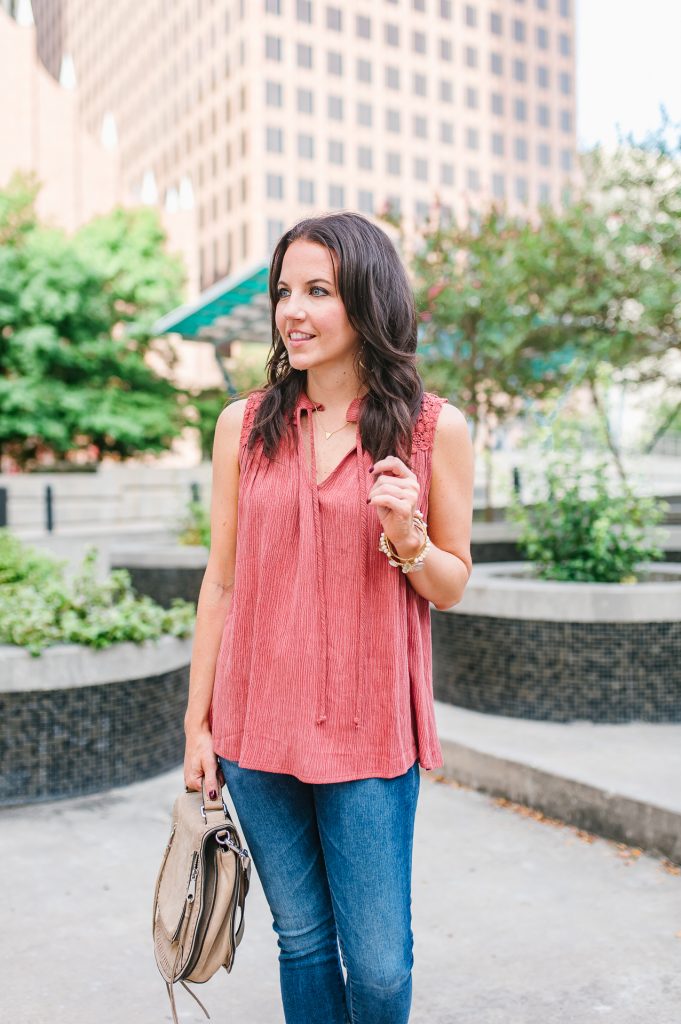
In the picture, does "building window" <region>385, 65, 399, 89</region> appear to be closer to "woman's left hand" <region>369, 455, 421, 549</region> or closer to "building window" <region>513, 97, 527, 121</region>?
"building window" <region>513, 97, 527, 121</region>

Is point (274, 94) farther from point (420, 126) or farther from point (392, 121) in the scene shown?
point (420, 126)

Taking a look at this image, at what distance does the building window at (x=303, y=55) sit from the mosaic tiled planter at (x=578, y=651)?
72817 millimetres

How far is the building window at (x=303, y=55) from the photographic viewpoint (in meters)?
70.9

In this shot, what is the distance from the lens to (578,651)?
17.8ft

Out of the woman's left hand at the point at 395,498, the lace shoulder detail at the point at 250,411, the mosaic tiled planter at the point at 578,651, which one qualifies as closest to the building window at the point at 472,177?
the mosaic tiled planter at the point at 578,651

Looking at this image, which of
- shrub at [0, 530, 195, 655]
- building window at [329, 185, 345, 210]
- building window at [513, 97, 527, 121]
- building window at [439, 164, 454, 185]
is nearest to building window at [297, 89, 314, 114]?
building window at [329, 185, 345, 210]

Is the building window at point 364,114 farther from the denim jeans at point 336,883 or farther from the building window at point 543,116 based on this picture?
the denim jeans at point 336,883

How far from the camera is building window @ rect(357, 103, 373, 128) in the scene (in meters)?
74.8

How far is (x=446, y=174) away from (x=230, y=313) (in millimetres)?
68898

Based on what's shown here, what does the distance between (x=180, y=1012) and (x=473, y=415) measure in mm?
11364

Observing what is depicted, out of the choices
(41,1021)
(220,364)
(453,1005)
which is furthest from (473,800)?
(220,364)

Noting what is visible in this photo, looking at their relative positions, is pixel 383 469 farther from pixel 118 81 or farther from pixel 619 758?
pixel 118 81

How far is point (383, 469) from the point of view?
170cm

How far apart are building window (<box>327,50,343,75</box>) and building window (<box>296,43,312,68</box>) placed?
199 centimetres
